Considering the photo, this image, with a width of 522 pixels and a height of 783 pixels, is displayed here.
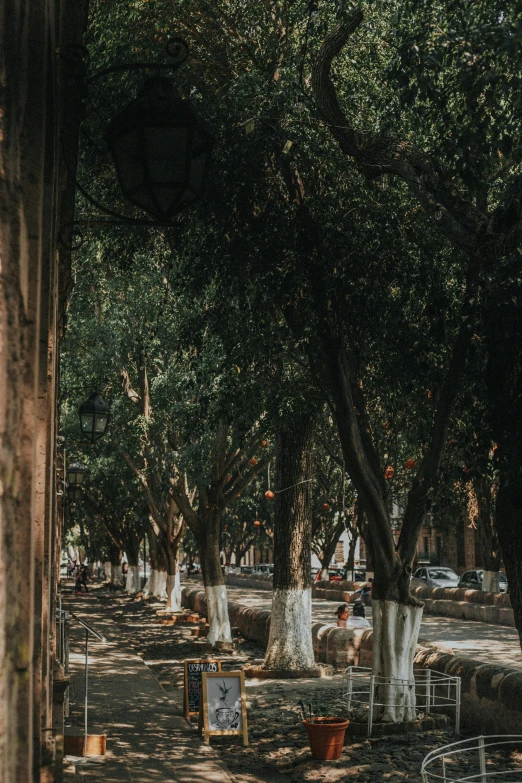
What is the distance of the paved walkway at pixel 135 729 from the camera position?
8.84 metres

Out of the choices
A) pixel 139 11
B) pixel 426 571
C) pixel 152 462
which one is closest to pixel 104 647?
pixel 152 462

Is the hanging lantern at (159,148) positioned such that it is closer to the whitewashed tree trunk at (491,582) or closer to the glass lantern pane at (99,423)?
the glass lantern pane at (99,423)

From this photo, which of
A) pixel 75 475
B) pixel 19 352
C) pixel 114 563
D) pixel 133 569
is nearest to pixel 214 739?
pixel 75 475

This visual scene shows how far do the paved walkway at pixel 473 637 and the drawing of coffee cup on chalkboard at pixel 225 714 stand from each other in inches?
339

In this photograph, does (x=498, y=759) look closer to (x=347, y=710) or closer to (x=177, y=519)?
(x=347, y=710)

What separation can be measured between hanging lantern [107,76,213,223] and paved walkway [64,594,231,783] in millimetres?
4675

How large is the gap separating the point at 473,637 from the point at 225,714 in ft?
47.4

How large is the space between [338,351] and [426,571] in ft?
110

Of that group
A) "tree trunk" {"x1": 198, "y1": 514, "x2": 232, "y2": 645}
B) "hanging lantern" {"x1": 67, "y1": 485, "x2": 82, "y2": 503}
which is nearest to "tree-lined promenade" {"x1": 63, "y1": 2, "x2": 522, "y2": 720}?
"hanging lantern" {"x1": 67, "y1": 485, "x2": 82, "y2": 503}

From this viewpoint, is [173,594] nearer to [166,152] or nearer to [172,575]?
[172,575]

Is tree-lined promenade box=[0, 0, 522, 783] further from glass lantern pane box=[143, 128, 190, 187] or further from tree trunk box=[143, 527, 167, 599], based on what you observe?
tree trunk box=[143, 527, 167, 599]

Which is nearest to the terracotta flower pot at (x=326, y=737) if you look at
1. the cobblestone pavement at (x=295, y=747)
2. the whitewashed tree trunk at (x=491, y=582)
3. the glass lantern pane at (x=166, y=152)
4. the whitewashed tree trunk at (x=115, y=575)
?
the cobblestone pavement at (x=295, y=747)

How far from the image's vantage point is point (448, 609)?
31.8 meters

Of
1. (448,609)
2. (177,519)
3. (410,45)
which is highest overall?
(410,45)
